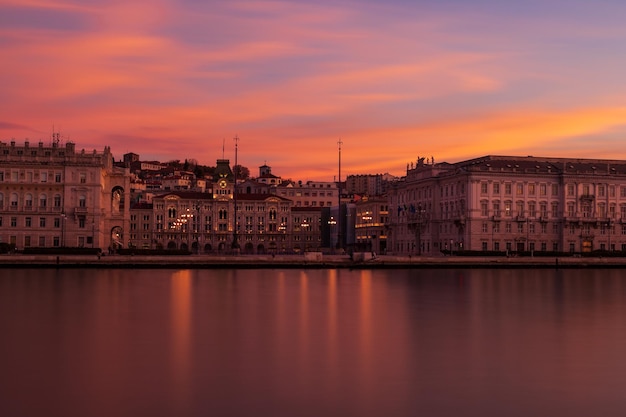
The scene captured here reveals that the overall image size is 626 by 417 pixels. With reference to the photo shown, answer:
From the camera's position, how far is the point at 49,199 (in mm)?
105312

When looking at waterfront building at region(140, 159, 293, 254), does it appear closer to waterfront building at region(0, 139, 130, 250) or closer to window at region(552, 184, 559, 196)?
waterfront building at region(0, 139, 130, 250)

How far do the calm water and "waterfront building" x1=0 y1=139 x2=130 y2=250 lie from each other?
60127 millimetres

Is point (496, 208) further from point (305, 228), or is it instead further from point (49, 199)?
point (305, 228)

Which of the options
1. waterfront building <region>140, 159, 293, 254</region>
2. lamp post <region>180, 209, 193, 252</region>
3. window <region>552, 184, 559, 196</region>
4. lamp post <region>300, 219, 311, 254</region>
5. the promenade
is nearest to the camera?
the promenade

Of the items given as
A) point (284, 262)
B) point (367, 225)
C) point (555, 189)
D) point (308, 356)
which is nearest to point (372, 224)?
point (367, 225)

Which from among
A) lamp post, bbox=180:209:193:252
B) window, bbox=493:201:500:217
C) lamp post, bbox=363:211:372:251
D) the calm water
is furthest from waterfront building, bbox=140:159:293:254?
the calm water

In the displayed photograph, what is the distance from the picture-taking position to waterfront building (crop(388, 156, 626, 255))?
390 feet

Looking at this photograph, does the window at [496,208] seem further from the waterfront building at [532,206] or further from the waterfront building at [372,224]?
the waterfront building at [372,224]

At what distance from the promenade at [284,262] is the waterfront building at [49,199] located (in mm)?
15942

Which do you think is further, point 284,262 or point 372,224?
point 372,224

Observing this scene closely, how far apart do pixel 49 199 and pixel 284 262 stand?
32429mm

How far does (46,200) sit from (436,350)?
87.5 metres

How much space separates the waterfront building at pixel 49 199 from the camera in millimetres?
104500

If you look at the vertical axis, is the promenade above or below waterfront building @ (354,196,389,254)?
below
